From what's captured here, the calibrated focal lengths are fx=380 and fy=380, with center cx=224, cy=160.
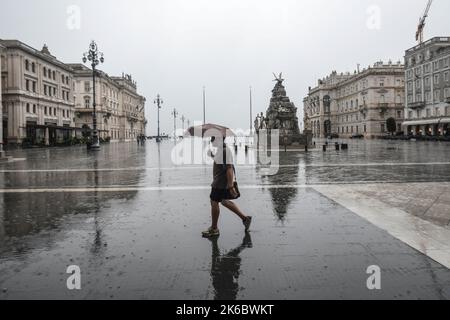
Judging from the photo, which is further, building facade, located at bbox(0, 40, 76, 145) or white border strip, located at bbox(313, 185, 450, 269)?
building facade, located at bbox(0, 40, 76, 145)

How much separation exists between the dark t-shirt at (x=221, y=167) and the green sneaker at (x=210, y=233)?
706 millimetres

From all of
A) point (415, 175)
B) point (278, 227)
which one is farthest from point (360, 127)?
point (278, 227)

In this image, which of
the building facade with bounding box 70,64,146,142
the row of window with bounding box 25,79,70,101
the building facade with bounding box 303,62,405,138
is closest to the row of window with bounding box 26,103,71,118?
the row of window with bounding box 25,79,70,101

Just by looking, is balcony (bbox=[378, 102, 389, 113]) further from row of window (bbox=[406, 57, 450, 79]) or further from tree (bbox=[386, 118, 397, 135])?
row of window (bbox=[406, 57, 450, 79])

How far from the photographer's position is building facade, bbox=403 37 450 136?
209ft

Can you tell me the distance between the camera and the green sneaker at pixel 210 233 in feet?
20.2

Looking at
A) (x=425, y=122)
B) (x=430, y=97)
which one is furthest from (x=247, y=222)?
(x=430, y=97)

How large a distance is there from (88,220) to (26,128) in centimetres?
5301

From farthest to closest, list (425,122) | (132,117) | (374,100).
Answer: (132,117)
(374,100)
(425,122)

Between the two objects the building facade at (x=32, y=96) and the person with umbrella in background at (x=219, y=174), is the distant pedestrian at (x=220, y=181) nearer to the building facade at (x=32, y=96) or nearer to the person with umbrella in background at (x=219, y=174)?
the person with umbrella in background at (x=219, y=174)

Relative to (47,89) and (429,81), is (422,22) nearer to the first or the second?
(429,81)

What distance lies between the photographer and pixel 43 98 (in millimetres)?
59344

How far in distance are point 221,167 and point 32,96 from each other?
58097 mm

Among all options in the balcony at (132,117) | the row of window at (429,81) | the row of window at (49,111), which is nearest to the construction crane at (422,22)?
the row of window at (429,81)
